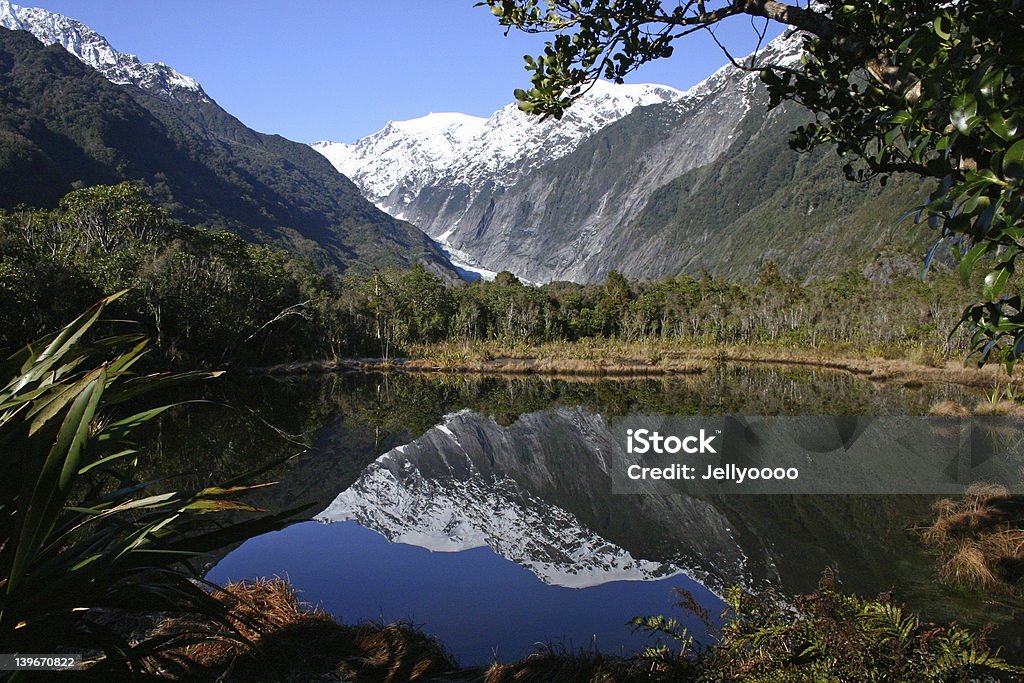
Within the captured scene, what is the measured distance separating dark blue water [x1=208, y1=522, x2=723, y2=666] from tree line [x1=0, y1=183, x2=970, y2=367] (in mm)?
8017

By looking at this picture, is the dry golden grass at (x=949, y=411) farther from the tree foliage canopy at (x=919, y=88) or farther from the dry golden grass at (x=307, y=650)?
the dry golden grass at (x=307, y=650)

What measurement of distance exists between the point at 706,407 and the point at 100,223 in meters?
29.3

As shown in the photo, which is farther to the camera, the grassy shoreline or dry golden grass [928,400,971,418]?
the grassy shoreline

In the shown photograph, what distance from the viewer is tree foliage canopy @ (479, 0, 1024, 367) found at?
1128 millimetres

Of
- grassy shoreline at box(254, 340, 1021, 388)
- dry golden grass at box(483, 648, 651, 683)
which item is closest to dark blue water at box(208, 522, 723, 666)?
dry golden grass at box(483, 648, 651, 683)

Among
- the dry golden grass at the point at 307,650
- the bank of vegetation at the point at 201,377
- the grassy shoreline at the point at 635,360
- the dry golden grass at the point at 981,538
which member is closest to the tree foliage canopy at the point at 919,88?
the bank of vegetation at the point at 201,377

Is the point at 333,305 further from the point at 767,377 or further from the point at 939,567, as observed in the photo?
the point at 939,567

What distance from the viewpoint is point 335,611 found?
5.25 m

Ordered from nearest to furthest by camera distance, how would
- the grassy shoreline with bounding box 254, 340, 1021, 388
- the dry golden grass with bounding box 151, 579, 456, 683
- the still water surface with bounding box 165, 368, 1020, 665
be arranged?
the dry golden grass with bounding box 151, 579, 456, 683 < the still water surface with bounding box 165, 368, 1020, 665 < the grassy shoreline with bounding box 254, 340, 1021, 388

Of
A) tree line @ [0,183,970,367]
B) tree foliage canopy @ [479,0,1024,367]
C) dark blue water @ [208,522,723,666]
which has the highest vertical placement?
tree line @ [0,183,970,367]

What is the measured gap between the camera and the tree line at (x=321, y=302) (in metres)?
19.1

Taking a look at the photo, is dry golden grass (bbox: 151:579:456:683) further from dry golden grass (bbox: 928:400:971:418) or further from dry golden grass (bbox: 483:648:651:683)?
dry golden grass (bbox: 928:400:971:418)

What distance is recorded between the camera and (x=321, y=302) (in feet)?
112

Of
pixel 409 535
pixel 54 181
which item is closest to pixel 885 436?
pixel 409 535
